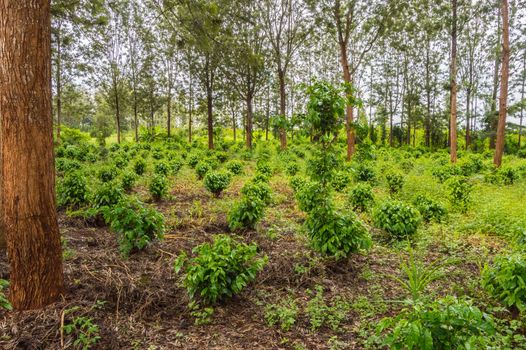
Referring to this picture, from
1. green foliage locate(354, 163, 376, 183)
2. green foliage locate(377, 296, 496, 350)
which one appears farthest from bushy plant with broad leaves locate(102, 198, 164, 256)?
green foliage locate(354, 163, 376, 183)

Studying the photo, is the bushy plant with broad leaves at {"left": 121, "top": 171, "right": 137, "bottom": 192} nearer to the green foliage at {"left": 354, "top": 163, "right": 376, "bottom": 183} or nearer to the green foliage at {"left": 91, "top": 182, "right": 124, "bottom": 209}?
the green foliage at {"left": 91, "top": 182, "right": 124, "bottom": 209}

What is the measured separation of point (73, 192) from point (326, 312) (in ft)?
19.9

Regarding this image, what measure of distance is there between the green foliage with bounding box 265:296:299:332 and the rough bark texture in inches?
88.3

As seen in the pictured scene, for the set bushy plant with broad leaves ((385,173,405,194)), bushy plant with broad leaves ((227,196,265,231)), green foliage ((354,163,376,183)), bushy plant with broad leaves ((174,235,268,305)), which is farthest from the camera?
green foliage ((354,163,376,183))

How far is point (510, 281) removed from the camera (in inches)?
116

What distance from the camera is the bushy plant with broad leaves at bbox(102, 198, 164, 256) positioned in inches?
178

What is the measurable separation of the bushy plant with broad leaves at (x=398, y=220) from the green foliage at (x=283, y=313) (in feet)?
9.06

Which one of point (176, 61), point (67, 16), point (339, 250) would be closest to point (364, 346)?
point (339, 250)

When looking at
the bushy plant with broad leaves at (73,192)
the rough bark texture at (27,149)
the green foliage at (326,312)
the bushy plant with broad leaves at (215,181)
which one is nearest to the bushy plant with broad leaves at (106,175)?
the bushy plant with broad leaves at (73,192)

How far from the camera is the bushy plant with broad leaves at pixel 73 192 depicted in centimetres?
689

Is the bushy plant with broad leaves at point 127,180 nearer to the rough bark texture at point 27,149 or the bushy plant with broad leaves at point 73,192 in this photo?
the bushy plant with broad leaves at point 73,192

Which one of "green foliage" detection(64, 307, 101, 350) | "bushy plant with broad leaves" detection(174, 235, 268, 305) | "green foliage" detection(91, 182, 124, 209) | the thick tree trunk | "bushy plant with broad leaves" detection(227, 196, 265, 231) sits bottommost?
"green foliage" detection(64, 307, 101, 350)

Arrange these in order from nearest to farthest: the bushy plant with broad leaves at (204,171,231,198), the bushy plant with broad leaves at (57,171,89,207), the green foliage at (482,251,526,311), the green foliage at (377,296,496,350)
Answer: the green foliage at (377,296,496,350)
the green foliage at (482,251,526,311)
the bushy plant with broad leaves at (57,171,89,207)
the bushy plant with broad leaves at (204,171,231,198)

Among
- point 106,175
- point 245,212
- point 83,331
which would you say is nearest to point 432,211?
point 245,212
